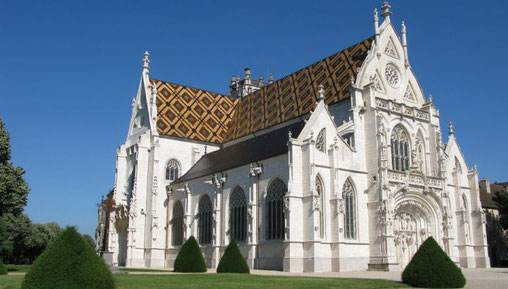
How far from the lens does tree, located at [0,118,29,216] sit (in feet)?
111

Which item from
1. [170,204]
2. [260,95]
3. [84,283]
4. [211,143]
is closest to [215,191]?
[170,204]

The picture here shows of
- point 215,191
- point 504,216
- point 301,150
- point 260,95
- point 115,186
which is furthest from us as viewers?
point 260,95

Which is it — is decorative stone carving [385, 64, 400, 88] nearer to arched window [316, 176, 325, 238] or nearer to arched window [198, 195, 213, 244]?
arched window [316, 176, 325, 238]

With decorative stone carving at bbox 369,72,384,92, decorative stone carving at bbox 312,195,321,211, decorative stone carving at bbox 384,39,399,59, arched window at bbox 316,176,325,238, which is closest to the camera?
decorative stone carving at bbox 312,195,321,211

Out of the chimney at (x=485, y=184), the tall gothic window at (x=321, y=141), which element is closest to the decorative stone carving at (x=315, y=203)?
the tall gothic window at (x=321, y=141)

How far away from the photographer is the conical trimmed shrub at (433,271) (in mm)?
16484

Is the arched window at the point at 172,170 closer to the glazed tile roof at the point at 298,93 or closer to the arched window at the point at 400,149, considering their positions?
the glazed tile roof at the point at 298,93

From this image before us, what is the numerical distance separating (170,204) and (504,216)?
2671cm

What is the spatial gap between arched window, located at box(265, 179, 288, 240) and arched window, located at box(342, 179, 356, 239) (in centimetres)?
370

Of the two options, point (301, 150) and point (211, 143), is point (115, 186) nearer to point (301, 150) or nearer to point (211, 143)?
point (211, 143)

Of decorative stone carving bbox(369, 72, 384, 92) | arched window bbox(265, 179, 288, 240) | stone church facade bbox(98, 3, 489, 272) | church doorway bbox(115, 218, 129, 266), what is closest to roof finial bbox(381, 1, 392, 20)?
stone church facade bbox(98, 3, 489, 272)

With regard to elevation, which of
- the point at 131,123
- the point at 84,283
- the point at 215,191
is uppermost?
the point at 131,123

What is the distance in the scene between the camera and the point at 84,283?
11.8 m

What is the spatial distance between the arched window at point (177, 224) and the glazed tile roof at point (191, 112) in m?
6.49
